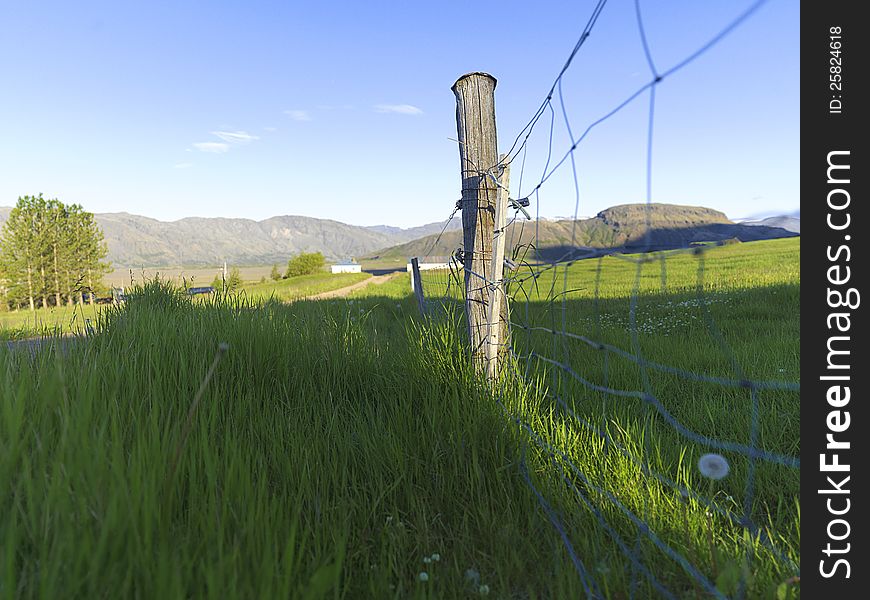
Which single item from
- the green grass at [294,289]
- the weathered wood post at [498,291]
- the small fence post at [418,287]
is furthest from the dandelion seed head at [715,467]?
the green grass at [294,289]

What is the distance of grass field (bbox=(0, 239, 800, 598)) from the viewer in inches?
46.5

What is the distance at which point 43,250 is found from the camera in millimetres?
46344

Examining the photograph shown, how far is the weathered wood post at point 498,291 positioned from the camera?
262 cm

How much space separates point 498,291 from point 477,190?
2.09 feet

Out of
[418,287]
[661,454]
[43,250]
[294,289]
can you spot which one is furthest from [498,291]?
[43,250]

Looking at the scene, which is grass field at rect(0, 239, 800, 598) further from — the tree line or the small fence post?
the tree line

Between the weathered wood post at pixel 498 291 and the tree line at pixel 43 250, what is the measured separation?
51.1 metres

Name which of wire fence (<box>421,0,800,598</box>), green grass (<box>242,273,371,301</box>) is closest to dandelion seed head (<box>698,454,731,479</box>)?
wire fence (<box>421,0,800,598</box>)

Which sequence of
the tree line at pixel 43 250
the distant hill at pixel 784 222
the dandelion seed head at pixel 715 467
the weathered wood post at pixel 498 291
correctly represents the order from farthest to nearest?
the tree line at pixel 43 250 → the weathered wood post at pixel 498 291 → the distant hill at pixel 784 222 → the dandelion seed head at pixel 715 467

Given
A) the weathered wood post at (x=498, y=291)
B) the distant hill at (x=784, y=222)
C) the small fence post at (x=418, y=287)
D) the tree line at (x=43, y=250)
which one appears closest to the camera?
the distant hill at (x=784, y=222)

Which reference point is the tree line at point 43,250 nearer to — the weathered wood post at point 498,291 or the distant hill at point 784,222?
the weathered wood post at point 498,291

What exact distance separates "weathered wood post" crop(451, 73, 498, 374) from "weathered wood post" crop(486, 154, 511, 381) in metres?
0.07

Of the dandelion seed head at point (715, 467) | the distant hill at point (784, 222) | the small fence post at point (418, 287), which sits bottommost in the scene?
the dandelion seed head at point (715, 467)

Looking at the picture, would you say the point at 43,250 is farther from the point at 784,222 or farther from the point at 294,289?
the point at 784,222
